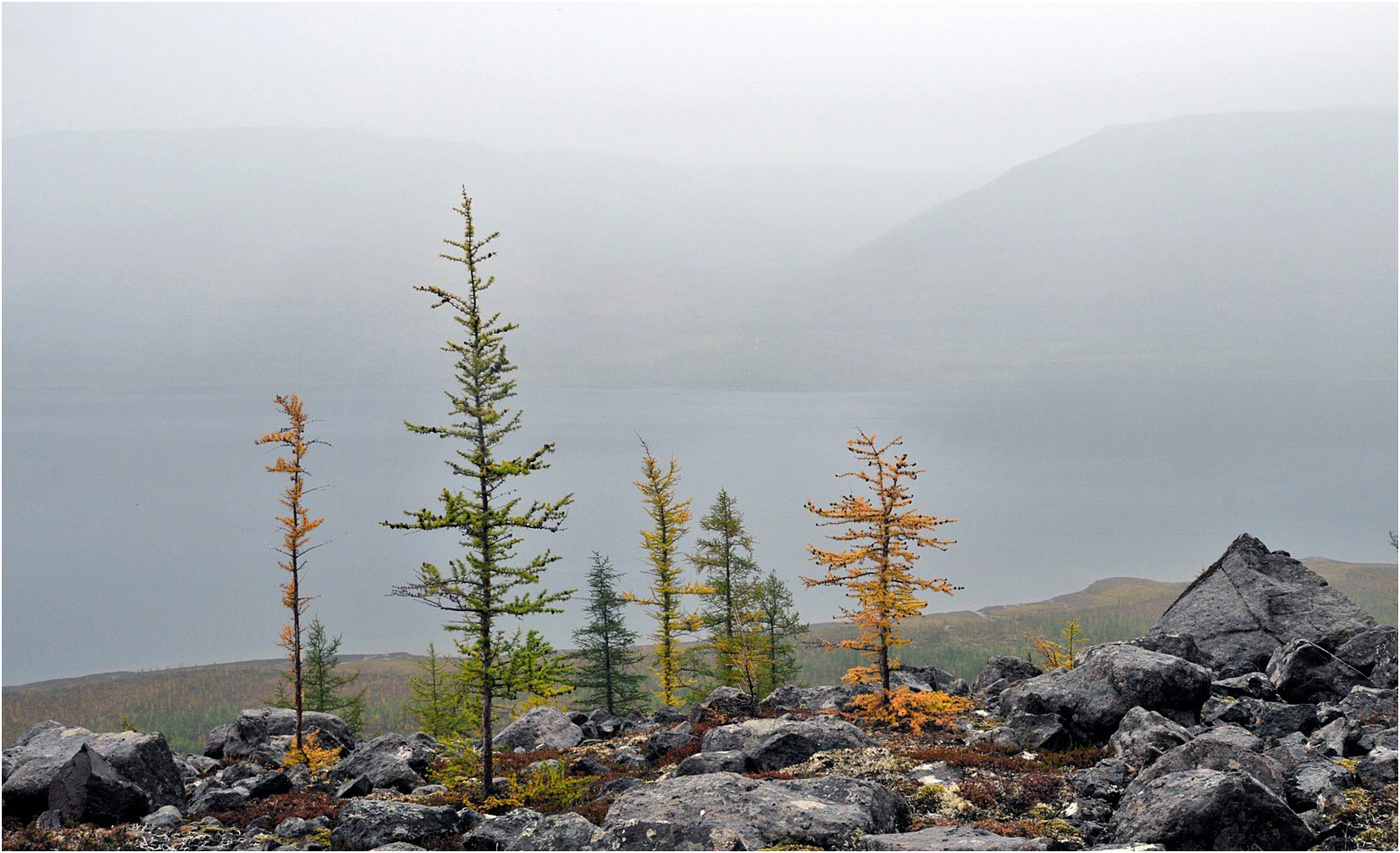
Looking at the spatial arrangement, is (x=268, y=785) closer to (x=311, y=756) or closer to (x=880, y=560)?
(x=311, y=756)

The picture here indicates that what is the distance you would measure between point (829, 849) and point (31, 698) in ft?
451

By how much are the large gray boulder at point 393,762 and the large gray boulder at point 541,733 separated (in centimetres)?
254

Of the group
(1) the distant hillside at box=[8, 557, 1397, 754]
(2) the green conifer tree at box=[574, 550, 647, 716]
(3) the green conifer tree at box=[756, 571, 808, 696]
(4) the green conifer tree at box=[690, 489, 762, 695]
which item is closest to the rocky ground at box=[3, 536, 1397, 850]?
(4) the green conifer tree at box=[690, 489, 762, 695]

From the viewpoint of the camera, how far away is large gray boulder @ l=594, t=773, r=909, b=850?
12.0 meters

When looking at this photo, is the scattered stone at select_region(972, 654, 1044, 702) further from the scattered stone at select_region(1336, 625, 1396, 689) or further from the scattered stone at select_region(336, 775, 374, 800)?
the scattered stone at select_region(336, 775, 374, 800)

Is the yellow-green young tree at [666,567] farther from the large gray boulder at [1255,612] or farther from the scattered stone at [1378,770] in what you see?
the scattered stone at [1378,770]

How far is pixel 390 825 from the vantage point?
1509 centimetres

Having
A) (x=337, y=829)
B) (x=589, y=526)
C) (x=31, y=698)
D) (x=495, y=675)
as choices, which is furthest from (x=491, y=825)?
(x=589, y=526)

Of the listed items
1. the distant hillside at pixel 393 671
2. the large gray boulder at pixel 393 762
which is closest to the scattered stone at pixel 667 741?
the large gray boulder at pixel 393 762

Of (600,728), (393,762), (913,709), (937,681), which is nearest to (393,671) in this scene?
(600,728)

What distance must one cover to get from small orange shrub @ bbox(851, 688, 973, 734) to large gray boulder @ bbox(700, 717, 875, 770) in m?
2.49

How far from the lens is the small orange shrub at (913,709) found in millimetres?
20469

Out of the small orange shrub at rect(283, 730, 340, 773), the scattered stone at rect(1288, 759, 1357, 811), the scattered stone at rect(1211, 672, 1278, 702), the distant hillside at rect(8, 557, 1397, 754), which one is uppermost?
the scattered stone at rect(1288, 759, 1357, 811)

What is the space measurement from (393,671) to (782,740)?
10153 centimetres
